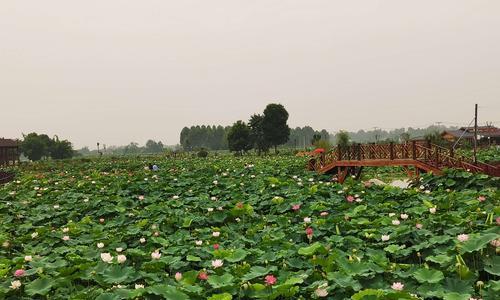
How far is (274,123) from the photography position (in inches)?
1781

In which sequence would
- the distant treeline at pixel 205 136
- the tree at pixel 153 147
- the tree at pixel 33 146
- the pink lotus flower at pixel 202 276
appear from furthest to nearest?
1. the tree at pixel 153 147
2. the distant treeline at pixel 205 136
3. the tree at pixel 33 146
4. the pink lotus flower at pixel 202 276

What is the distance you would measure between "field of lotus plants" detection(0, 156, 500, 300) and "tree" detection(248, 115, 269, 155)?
36.7 meters

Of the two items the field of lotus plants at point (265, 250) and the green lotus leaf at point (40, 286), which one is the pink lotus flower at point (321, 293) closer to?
the field of lotus plants at point (265, 250)

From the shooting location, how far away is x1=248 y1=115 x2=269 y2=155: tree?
46.2m

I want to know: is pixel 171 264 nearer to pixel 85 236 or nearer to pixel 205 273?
pixel 205 273

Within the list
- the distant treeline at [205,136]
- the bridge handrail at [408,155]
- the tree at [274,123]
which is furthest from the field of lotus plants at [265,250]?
the distant treeline at [205,136]

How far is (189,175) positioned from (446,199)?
9.25 metres

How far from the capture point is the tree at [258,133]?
152ft

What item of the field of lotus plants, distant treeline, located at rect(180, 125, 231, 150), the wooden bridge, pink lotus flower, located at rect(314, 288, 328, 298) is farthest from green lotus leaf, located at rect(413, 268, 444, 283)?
distant treeline, located at rect(180, 125, 231, 150)

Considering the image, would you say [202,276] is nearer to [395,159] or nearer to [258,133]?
[395,159]

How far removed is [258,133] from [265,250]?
41.7 metres

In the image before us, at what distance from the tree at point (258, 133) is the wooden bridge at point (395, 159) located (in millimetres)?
29144

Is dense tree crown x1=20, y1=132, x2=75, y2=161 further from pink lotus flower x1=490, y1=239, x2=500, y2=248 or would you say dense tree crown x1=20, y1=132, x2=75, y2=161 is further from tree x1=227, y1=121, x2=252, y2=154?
pink lotus flower x1=490, y1=239, x2=500, y2=248

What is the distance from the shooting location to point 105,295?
3332 mm
